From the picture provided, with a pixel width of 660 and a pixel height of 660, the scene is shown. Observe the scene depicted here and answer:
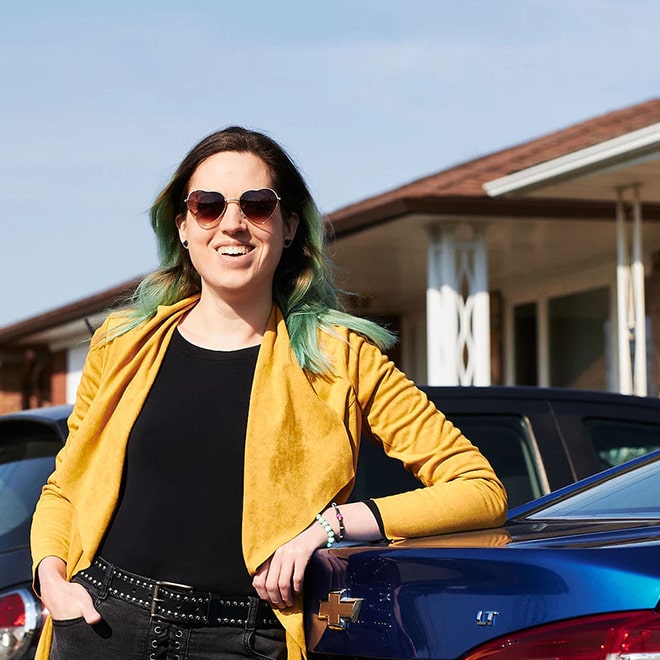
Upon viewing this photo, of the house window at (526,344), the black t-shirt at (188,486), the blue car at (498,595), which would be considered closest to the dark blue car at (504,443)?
the black t-shirt at (188,486)

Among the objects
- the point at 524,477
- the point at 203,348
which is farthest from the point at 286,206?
the point at 524,477

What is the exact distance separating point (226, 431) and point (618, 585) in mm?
993

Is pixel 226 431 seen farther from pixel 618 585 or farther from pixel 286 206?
pixel 618 585

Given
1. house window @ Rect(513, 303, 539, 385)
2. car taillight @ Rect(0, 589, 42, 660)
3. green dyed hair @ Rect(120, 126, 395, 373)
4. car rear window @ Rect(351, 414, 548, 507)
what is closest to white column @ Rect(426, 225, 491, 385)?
house window @ Rect(513, 303, 539, 385)

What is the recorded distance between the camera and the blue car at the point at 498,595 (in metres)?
2.11

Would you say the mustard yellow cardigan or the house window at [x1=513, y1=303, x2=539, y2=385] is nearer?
the mustard yellow cardigan

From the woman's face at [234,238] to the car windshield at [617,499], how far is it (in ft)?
2.85

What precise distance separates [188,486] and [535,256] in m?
12.6

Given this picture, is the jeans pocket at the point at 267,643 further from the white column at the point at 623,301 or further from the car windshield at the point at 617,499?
the white column at the point at 623,301

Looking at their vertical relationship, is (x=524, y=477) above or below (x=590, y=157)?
below

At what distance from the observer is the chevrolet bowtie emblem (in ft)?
8.27

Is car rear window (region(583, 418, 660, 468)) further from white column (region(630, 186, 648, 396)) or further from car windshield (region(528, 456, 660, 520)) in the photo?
white column (region(630, 186, 648, 396))

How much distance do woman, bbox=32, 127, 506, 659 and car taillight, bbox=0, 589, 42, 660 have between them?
1.10m

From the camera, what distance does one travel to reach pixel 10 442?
5.00 meters
